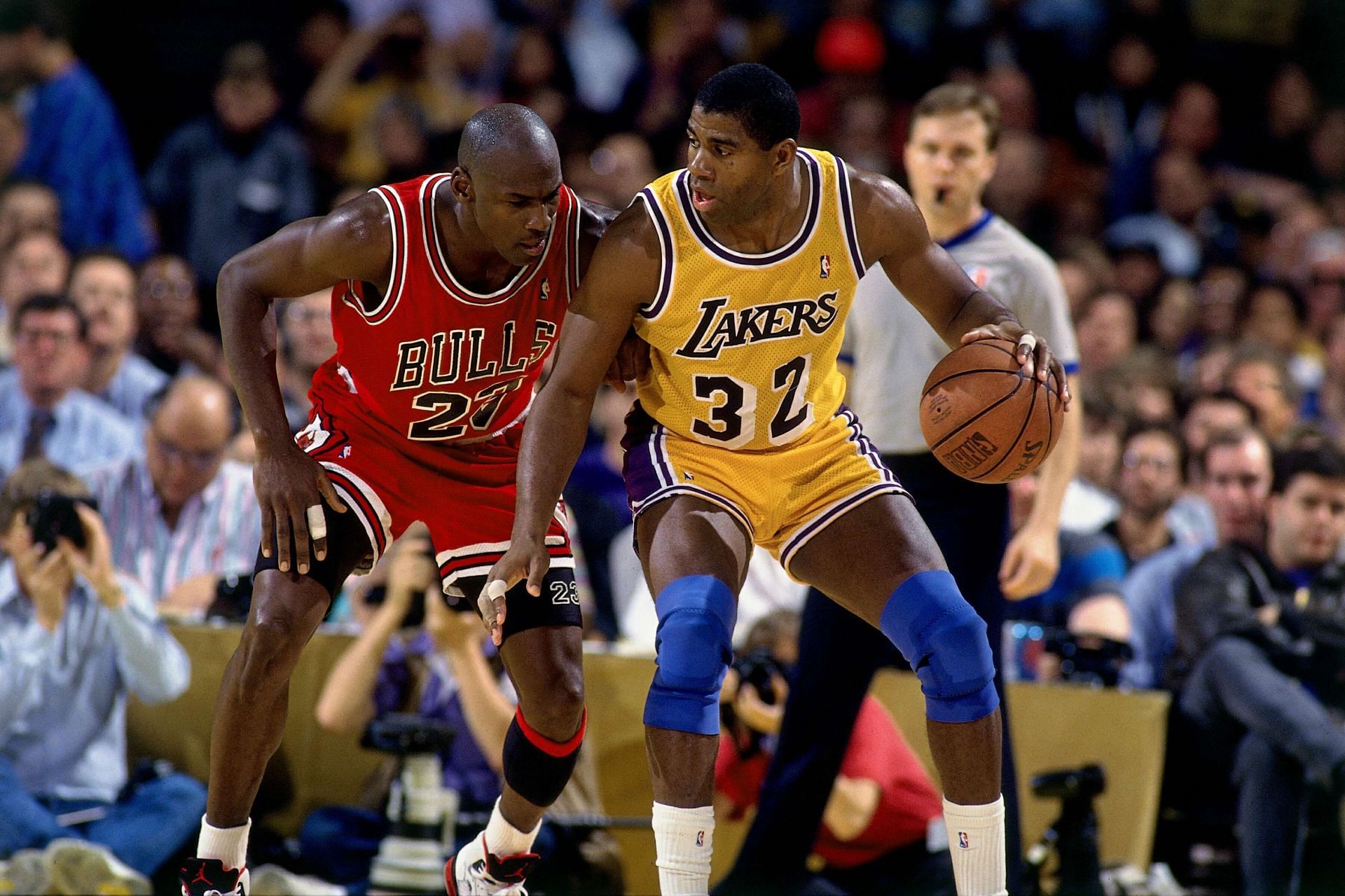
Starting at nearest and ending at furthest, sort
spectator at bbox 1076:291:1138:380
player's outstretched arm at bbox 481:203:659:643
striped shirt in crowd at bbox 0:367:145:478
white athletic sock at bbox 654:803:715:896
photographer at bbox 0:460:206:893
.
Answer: white athletic sock at bbox 654:803:715:896
player's outstretched arm at bbox 481:203:659:643
photographer at bbox 0:460:206:893
striped shirt in crowd at bbox 0:367:145:478
spectator at bbox 1076:291:1138:380

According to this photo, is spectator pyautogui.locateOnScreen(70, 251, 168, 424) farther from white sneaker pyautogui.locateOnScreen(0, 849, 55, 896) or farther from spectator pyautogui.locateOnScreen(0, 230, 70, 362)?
white sneaker pyautogui.locateOnScreen(0, 849, 55, 896)

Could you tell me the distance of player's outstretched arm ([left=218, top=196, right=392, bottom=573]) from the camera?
380 centimetres

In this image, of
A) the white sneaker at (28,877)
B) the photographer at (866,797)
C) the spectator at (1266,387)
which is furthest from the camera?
the spectator at (1266,387)

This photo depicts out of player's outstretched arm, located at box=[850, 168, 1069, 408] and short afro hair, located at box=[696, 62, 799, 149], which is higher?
short afro hair, located at box=[696, 62, 799, 149]

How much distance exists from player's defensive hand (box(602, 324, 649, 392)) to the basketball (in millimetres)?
727

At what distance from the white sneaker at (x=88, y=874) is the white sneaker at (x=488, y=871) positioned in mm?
1125

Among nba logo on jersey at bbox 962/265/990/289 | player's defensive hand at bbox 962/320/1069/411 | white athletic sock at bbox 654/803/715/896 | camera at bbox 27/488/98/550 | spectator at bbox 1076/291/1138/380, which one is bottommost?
white athletic sock at bbox 654/803/715/896

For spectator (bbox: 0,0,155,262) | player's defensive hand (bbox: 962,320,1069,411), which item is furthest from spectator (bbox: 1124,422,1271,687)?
spectator (bbox: 0,0,155,262)

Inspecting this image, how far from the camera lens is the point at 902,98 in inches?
406

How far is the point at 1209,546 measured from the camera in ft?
20.7

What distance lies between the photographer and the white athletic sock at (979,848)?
343cm

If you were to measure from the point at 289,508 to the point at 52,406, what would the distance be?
392cm

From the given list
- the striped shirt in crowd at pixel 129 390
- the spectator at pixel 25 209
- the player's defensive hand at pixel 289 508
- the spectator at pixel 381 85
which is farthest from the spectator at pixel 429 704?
the spectator at pixel 381 85

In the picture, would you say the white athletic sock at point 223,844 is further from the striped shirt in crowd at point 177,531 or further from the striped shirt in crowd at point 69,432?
the striped shirt in crowd at point 69,432
